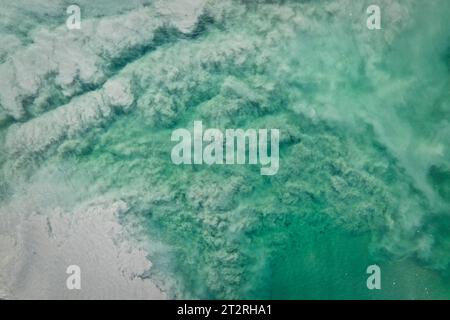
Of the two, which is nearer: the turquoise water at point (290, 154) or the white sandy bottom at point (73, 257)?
the white sandy bottom at point (73, 257)

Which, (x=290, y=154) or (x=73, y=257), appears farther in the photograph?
(x=290, y=154)

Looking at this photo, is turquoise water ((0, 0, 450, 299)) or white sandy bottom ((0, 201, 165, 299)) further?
turquoise water ((0, 0, 450, 299))

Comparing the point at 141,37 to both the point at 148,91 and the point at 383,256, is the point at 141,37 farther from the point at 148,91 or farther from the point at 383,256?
the point at 383,256

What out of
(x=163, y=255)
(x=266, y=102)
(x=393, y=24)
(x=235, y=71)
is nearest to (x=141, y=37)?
(x=235, y=71)

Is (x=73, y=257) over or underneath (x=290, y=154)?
underneath

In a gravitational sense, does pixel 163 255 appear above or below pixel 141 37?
below

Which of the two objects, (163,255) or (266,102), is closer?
(163,255)

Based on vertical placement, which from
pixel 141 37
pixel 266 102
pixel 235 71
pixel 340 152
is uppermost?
pixel 141 37
